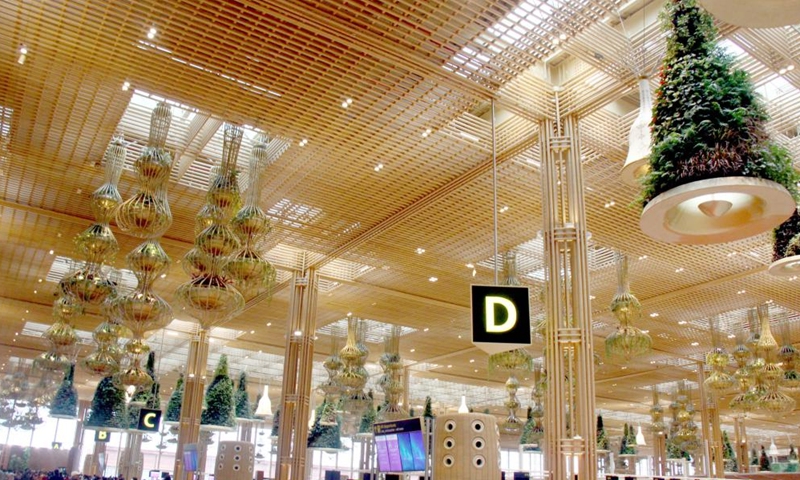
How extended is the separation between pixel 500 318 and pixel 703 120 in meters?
3.02

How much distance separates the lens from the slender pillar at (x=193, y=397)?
19.0 metres

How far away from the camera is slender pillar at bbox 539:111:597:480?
765 cm

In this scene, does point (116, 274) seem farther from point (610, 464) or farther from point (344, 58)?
point (610, 464)

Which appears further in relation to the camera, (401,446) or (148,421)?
(148,421)

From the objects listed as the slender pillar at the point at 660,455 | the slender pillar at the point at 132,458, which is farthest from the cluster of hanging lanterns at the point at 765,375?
the slender pillar at the point at 132,458

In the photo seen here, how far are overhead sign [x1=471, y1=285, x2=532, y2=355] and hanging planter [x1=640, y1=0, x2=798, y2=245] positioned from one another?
246 cm

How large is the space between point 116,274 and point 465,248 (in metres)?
8.62

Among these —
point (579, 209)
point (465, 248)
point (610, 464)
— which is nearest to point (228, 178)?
point (579, 209)

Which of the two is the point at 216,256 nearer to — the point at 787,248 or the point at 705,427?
the point at 787,248

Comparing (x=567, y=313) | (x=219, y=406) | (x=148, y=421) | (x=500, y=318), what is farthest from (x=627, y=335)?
(x=148, y=421)

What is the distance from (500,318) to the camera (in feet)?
21.9

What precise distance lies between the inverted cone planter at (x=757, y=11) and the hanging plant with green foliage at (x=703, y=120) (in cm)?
89

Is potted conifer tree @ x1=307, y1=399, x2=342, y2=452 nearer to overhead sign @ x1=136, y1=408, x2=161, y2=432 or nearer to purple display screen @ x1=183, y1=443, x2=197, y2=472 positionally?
overhead sign @ x1=136, y1=408, x2=161, y2=432

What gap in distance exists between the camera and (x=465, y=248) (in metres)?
14.4
